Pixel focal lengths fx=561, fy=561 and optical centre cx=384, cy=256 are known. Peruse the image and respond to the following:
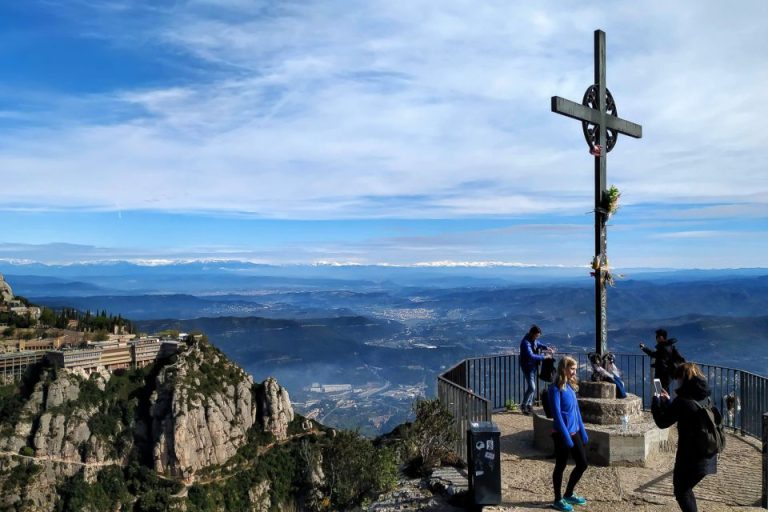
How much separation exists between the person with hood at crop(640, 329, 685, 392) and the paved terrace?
47.1 inches

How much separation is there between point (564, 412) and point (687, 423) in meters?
1.26

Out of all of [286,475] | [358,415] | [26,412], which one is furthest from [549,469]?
[358,415]

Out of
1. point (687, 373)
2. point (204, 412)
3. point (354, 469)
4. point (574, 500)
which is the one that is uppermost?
point (687, 373)

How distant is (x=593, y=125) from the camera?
10344 millimetres

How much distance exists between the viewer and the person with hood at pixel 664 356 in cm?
1001

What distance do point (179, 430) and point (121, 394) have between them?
1487cm

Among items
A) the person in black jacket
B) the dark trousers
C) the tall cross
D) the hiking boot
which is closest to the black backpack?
the person in black jacket

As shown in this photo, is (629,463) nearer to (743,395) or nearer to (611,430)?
(611,430)

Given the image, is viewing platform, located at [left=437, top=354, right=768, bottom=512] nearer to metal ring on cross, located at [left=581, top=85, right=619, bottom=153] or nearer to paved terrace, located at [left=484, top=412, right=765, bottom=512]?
paved terrace, located at [left=484, top=412, right=765, bottom=512]

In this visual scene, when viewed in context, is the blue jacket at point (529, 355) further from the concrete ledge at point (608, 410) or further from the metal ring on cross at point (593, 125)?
the metal ring on cross at point (593, 125)

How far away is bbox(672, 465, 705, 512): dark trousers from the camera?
222 inches

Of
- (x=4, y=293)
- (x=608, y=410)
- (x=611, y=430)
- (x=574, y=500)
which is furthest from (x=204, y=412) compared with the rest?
(x=574, y=500)

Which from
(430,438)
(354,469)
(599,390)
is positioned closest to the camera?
(430,438)

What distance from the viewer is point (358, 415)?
172250 mm
